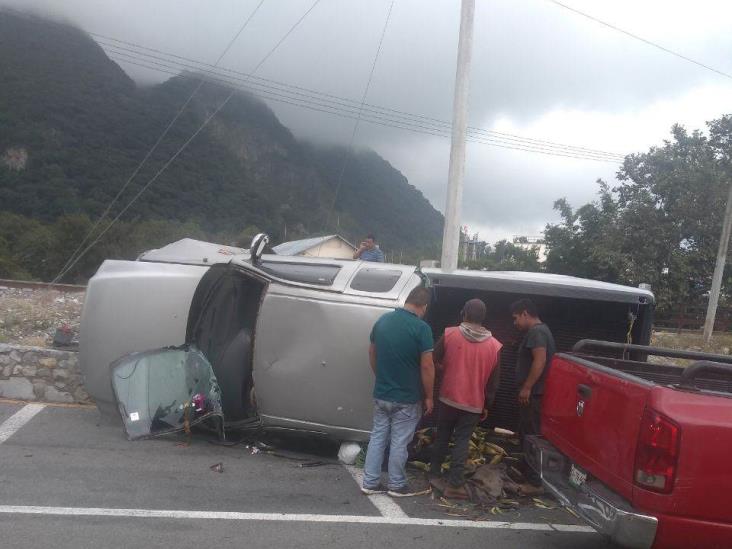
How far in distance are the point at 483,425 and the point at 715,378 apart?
2.44 meters

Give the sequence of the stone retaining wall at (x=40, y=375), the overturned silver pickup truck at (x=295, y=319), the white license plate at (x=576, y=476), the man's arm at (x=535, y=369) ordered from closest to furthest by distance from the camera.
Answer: the white license plate at (x=576, y=476) → the man's arm at (x=535, y=369) → the overturned silver pickup truck at (x=295, y=319) → the stone retaining wall at (x=40, y=375)

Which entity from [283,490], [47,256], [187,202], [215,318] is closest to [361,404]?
[283,490]

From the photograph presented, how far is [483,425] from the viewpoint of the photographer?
6.92 meters

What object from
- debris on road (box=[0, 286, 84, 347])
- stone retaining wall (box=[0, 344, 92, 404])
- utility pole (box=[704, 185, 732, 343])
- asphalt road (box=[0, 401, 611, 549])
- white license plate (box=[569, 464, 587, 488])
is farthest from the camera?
utility pole (box=[704, 185, 732, 343])

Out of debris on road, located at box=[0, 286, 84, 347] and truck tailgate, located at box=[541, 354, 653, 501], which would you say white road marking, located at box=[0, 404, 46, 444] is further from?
truck tailgate, located at box=[541, 354, 653, 501]

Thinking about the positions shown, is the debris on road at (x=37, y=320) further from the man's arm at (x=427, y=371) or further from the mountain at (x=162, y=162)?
the mountain at (x=162, y=162)

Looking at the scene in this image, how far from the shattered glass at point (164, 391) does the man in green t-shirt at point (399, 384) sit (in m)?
1.63

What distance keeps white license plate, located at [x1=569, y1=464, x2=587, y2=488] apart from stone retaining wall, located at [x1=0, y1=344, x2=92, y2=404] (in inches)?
213

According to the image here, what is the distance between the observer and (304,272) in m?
5.99

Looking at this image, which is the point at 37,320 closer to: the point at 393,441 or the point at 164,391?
the point at 164,391

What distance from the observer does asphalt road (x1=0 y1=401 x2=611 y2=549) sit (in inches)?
160

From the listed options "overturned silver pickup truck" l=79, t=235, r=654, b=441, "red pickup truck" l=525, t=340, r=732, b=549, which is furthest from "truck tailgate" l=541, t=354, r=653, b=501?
"overturned silver pickup truck" l=79, t=235, r=654, b=441

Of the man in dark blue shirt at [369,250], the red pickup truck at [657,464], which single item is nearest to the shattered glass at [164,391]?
the red pickup truck at [657,464]

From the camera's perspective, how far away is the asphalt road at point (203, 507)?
4059 mm
